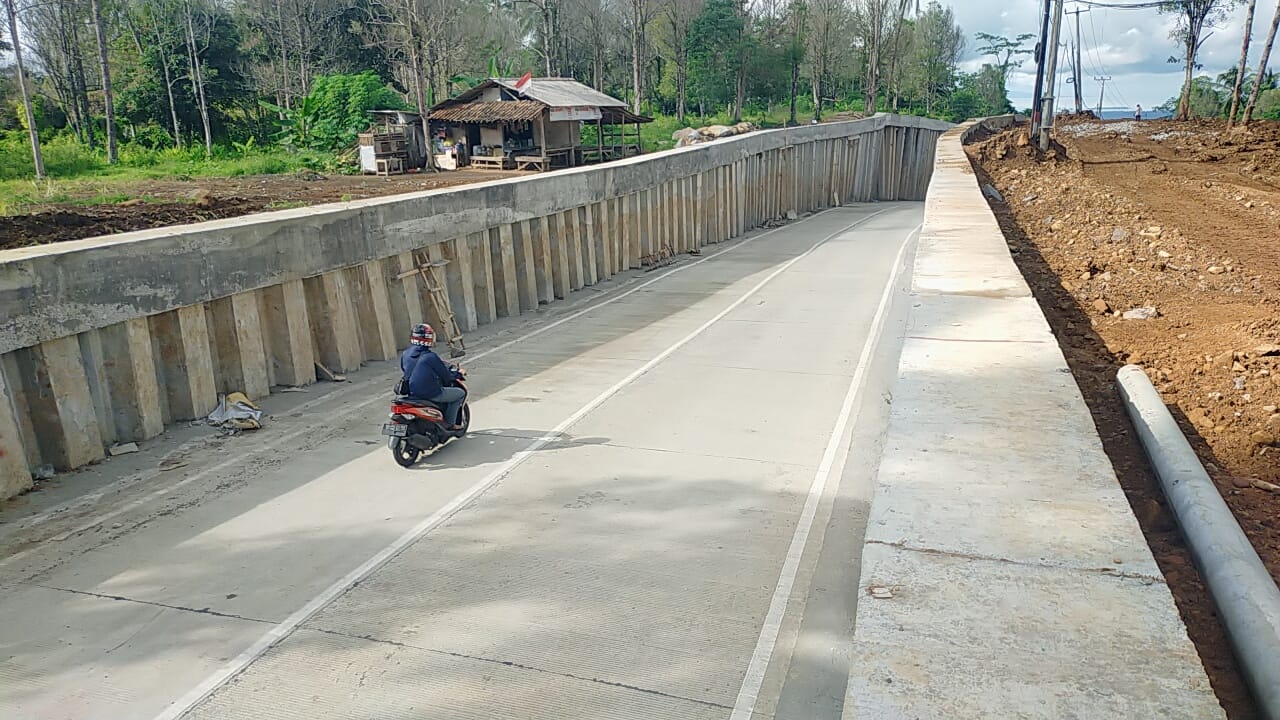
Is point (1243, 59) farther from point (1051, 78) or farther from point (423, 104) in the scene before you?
point (423, 104)

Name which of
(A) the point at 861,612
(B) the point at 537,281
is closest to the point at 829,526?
(A) the point at 861,612

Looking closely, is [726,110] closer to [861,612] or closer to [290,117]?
[290,117]

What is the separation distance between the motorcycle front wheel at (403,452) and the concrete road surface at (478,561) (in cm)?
9

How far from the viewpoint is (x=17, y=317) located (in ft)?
23.8

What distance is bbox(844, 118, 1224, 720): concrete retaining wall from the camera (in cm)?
327

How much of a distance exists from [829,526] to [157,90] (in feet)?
149

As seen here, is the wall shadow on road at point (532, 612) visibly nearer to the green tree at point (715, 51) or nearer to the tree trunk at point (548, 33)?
the tree trunk at point (548, 33)

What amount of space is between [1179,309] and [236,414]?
32.0 ft

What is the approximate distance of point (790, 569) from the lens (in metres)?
6.19

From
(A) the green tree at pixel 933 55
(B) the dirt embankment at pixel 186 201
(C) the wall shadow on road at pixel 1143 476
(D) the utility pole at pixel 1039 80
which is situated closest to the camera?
(C) the wall shadow on road at pixel 1143 476

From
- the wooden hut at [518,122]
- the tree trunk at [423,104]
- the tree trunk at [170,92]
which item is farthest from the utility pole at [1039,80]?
the tree trunk at [170,92]

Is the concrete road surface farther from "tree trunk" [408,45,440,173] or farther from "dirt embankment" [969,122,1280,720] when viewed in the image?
"tree trunk" [408,45,440,173]

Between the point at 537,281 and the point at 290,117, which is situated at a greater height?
the point at 290,117

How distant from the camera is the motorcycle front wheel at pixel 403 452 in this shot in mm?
7969
